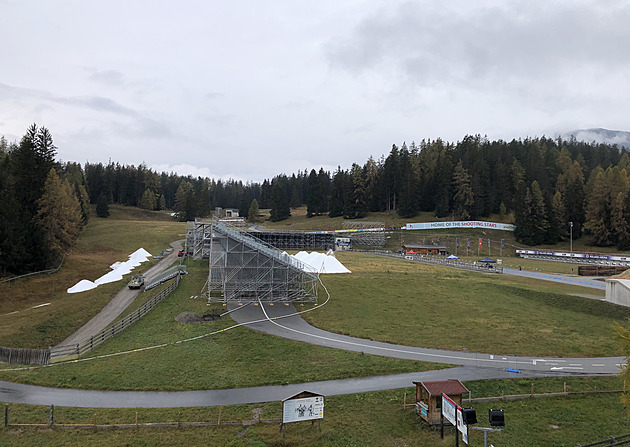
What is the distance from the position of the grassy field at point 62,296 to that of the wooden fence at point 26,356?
458 centimetres

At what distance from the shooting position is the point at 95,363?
2252cm

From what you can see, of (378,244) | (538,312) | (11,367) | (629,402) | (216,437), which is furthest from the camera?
(378,244)

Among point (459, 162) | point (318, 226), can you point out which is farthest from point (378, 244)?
point (459, 162)

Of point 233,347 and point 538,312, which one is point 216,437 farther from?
point 538,312

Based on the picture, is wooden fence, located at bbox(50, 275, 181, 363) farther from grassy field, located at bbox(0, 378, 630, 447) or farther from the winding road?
grassy field, located at bbox(0, 378, 630, 447)

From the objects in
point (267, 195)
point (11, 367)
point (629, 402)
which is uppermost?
point (267, 195)

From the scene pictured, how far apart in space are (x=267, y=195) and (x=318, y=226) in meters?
68.1

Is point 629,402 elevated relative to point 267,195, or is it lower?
lower

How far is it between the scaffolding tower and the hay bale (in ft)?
19.4

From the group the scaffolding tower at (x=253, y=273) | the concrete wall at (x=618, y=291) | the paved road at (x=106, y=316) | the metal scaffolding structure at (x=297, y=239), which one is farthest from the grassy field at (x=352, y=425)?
the metal scaffolding structure at (x=297, y=239)

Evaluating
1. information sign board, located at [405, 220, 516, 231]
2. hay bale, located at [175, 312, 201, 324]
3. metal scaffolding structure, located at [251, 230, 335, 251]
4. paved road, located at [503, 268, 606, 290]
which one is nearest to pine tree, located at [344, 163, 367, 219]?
information sign board, located at [405, 220, 516, 231]

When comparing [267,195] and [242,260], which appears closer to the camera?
[242,260]

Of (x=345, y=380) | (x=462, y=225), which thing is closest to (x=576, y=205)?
(x=462, y=225)

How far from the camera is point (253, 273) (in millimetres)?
38750
